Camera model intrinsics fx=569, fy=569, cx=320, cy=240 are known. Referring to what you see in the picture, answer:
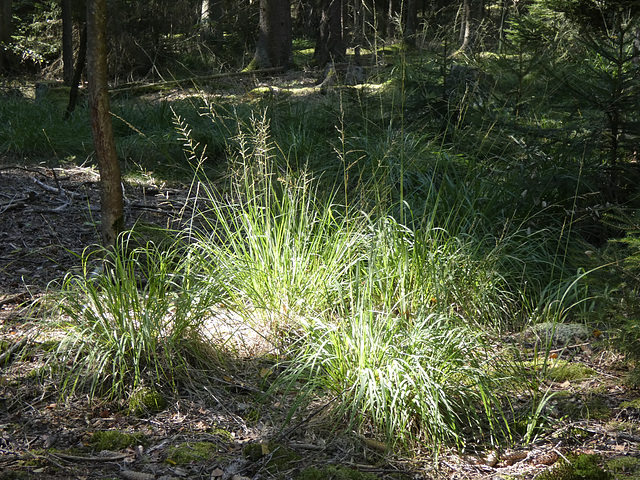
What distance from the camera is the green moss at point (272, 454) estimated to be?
7.04ft

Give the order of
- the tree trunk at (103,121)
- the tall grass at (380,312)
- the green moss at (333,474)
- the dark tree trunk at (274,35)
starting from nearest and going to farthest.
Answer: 1. the green moss at (333,474)
2. the tall grass at (380,312)
3. the tree trunk at (103,121)
4. the dark tree trunk at (274,35)

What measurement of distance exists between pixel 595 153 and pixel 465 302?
1.86 meters

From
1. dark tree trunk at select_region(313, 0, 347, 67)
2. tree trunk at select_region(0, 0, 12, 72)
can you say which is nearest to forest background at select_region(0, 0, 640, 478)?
dark tree trunk at select_region(313, 0, 347, 67)

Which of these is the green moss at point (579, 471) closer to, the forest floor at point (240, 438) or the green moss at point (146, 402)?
the forest floor at point (240, 438)

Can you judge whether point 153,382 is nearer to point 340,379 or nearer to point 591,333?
point 340,379

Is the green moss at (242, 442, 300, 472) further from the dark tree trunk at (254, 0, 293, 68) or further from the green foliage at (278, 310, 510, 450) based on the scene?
the dark tree trunk at (254, 0, 293, 68)

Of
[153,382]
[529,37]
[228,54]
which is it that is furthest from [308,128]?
[228,54]

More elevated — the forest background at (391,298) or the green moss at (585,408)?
the forest background at (391,298)

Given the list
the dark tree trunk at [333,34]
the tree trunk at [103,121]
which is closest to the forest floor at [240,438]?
the tree trunk at [103,121]

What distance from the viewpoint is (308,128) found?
6.72 m

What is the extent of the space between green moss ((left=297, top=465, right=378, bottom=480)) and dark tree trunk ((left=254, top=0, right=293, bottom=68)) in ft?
40.5

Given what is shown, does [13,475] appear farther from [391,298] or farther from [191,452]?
[391,298]

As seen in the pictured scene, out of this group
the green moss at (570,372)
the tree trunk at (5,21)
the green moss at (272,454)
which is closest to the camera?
the green moss at (272,454)

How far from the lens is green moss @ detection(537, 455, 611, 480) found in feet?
6.65
